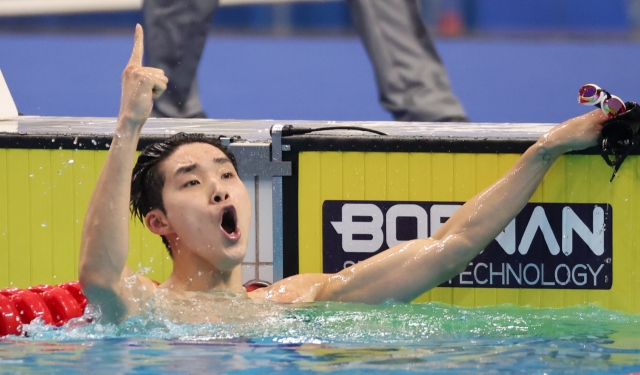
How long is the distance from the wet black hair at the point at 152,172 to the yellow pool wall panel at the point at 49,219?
1.10ft

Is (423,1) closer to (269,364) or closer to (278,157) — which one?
(278,157)

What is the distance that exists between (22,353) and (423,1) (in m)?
3.33

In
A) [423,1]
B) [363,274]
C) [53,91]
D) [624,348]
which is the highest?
[423,1]

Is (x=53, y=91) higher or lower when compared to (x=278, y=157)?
higher

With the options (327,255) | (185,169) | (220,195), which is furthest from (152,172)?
(327,255)

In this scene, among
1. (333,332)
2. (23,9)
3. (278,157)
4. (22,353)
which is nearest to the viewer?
(22,353)

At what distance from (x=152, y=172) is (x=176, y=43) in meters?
1.90

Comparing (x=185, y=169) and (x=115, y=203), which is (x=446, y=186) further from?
(x=115, y=203)

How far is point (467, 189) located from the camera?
2.58 meters

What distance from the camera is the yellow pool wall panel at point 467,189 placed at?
2.54 metres

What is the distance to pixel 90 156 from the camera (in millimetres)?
2656

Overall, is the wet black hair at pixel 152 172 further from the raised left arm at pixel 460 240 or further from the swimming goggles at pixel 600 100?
the swimming goggles at pixel 600 100

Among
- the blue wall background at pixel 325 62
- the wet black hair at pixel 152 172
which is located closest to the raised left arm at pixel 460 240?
the wet black hair at pixel 152 172

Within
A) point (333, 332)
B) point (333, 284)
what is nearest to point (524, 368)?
point (333, 332)
